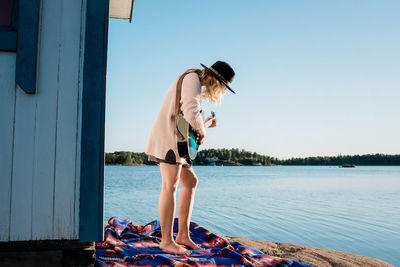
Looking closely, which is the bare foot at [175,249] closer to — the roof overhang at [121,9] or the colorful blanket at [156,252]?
the colorful blanket at [156,252]

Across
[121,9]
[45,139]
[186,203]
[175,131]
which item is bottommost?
[186,203]

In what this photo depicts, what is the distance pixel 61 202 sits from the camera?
2.13 metres

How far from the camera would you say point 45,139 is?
2135 millimetres

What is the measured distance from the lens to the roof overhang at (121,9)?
4.04m

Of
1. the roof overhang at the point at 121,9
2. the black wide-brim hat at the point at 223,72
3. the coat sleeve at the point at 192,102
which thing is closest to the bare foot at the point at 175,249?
the coat sleeve at the point at 192,102

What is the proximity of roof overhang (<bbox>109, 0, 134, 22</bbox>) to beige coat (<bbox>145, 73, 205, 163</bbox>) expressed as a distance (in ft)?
5.40

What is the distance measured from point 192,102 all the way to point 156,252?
1.38 metres

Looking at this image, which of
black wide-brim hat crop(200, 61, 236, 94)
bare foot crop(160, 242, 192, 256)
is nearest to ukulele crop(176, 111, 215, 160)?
black wide-brim hat crop(200, 61, 236, 94)

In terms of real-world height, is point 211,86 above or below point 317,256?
above

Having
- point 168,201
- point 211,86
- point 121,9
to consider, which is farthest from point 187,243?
point 121,9

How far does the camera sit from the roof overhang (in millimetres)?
4039

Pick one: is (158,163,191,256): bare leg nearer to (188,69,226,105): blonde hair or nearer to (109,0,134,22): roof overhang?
(188,69,226,105): blonde hair

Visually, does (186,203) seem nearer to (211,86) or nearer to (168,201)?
(168,201)

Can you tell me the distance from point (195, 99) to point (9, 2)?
157 centimetres
